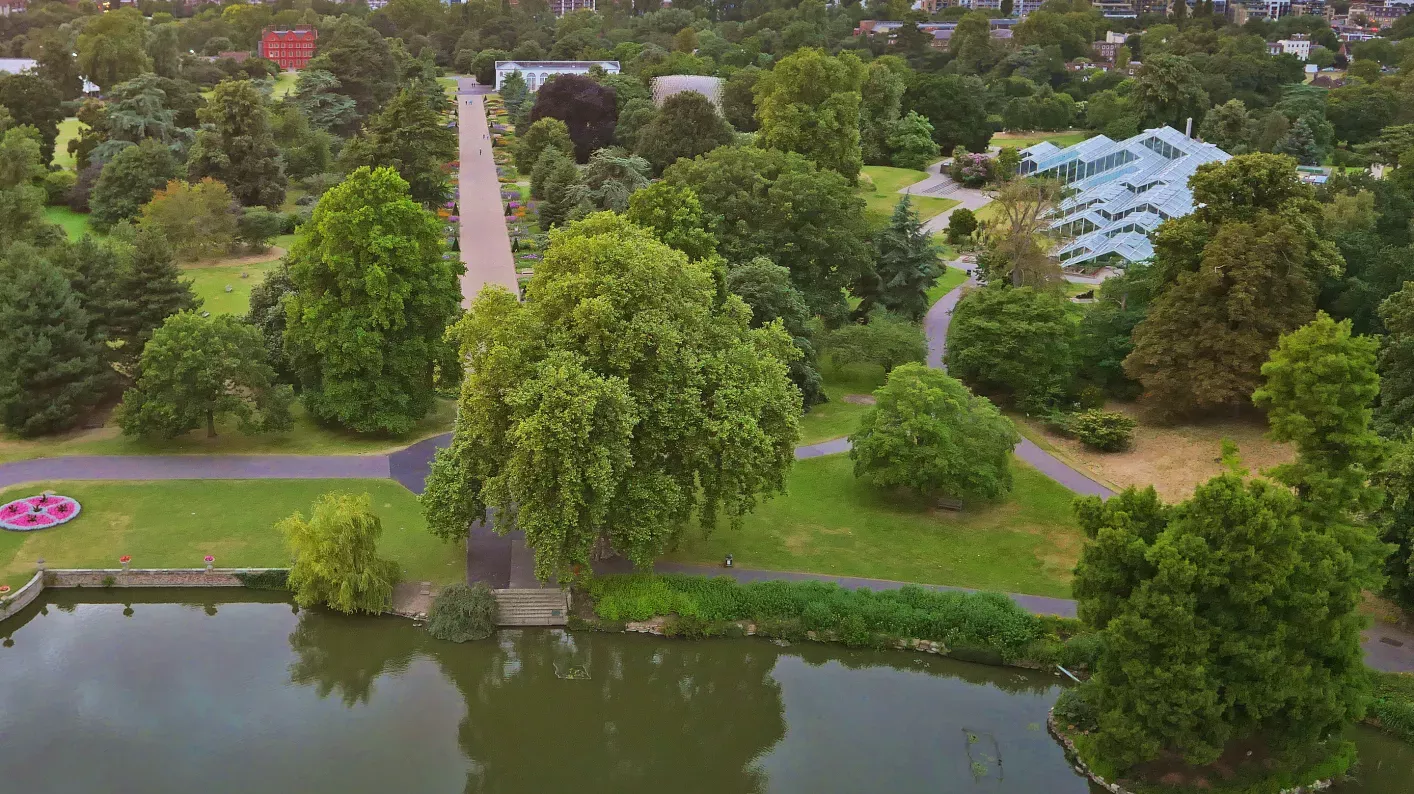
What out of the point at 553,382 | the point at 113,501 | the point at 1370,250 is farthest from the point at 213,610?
the point at 1370,250

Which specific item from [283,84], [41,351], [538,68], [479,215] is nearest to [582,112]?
[479,215]

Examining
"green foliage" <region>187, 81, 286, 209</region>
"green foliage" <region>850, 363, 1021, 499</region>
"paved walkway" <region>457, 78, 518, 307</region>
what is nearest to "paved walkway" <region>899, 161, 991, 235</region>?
"paved walkway" <region>457, 78, 518, 307</region>

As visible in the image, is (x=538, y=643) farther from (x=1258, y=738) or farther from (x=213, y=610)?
(x=1258, y=738)

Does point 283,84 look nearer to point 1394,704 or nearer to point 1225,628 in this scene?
point 1225,628

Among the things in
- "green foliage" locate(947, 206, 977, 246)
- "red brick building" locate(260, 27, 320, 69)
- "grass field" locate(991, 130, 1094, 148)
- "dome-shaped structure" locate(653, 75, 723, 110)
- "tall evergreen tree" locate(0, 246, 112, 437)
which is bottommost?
"green foliage" locate(947, 206, 977, 246)

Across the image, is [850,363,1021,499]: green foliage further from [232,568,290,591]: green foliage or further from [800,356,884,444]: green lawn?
[232,568,290,591]: green foliage

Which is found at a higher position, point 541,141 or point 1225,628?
point 541,141
